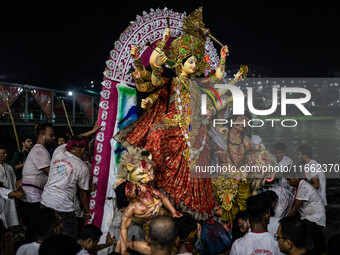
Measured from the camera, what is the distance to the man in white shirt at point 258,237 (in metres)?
3.33

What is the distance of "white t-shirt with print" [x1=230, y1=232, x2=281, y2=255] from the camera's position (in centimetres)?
331

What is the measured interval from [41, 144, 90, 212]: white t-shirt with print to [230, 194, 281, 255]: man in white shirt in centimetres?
240

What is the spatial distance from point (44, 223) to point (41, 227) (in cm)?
4

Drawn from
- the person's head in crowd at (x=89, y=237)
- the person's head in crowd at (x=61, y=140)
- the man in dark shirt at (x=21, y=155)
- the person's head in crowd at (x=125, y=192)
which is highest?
the person's head in crowd at (x=61, y=140)

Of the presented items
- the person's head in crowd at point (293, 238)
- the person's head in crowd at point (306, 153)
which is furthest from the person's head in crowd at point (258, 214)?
the person's head in crowd at point (306, 153)

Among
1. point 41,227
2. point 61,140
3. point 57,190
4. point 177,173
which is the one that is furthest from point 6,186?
point 41,227

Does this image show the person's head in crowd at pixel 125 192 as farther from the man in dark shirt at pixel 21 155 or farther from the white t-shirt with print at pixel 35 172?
the man in dark shirt at pixel 21 155

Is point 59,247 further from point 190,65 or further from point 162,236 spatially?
point 190,65

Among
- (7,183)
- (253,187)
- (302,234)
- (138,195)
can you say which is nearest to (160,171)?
(138,195)

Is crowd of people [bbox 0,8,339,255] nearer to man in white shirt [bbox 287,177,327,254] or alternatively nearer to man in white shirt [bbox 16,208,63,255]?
man in white shirt [bbox 287,177,327,254]

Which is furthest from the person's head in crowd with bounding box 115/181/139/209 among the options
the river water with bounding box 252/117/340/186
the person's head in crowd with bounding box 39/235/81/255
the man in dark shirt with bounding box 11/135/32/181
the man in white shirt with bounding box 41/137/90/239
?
the man in dark shirt with bounding box 11/135/32/181

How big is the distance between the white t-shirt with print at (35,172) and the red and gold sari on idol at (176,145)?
1.10 meters

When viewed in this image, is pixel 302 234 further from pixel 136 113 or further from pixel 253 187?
pixel 136 113

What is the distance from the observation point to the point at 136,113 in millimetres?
5719
